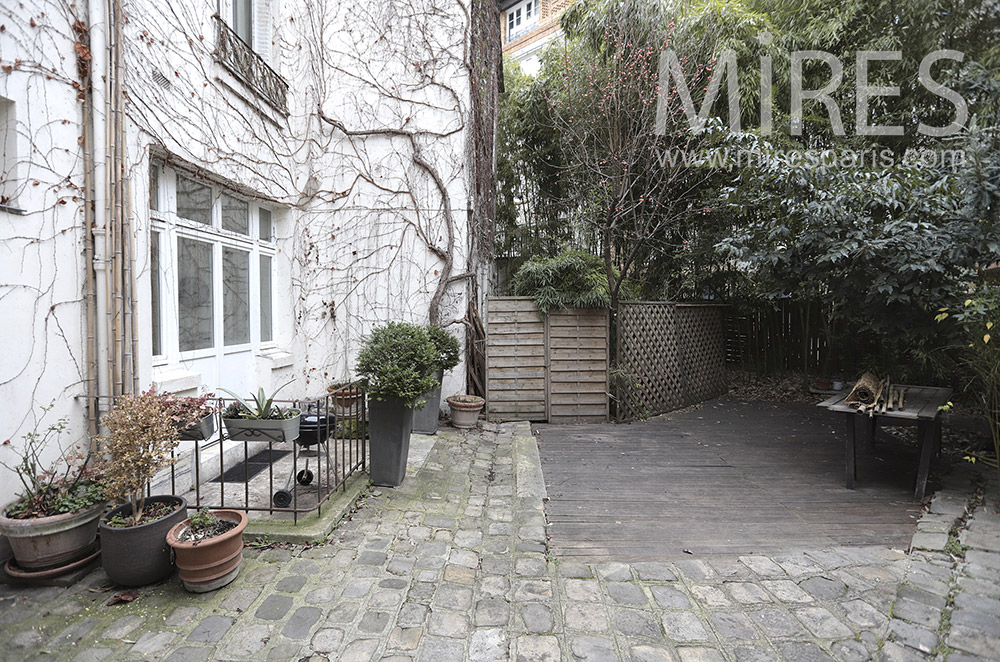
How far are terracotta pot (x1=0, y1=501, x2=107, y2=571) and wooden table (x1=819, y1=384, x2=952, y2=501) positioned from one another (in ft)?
16.1

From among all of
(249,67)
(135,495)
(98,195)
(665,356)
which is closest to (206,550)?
(135,495)

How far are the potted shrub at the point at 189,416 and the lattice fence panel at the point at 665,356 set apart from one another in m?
4.76

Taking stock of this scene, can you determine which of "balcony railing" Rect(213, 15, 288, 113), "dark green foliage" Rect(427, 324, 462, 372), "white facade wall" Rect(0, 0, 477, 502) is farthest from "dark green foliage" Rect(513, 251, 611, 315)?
Answer: "balcony railing" Rect(213, 15, 288, 113)

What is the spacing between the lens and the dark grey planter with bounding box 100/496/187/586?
2.12m

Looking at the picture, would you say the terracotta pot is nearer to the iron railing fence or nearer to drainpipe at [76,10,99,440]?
the iron railing fence

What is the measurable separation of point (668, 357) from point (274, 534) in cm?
561

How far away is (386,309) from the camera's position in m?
5.77

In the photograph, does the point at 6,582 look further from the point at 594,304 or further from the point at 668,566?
the point at 594,304

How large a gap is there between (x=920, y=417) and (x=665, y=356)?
11.1 ft

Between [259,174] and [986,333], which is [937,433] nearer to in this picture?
[986,333]

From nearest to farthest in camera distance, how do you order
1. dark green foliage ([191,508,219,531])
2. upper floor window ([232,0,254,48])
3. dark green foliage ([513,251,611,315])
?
dark green foliage ([191,508,219,531]) < upper floor window ([232,0,254,48]) < dark green foliage ([513,251,611,315])

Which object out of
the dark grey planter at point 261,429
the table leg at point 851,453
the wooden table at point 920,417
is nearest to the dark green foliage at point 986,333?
the wooden table at point 920,417

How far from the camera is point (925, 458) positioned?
11.7 ft

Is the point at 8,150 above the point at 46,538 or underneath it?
above
